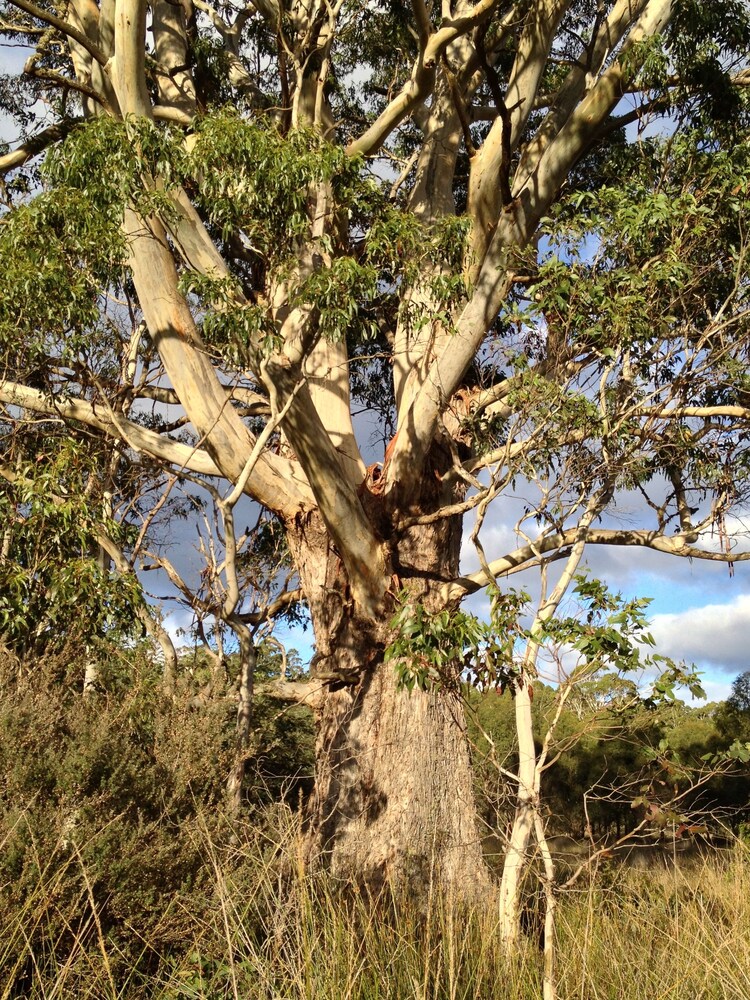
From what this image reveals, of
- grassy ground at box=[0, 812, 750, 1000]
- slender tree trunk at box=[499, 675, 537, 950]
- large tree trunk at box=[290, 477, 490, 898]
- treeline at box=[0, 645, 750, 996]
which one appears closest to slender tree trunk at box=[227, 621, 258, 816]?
treeline at box=[0, 645, 750, 996]

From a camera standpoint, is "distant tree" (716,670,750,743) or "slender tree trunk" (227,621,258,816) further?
"distant tree" (716,670,750,743)

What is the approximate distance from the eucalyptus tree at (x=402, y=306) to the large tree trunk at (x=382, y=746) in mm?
22

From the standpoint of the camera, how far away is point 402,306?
769 centimetres

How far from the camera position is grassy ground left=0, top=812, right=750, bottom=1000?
373cm

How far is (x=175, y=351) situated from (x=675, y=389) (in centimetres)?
353

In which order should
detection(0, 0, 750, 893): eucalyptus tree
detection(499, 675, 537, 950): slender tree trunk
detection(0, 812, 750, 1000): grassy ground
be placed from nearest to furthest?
1. detection(0, 812, 750, 1000): grassy ground
2. detection(499, 675, 537, 950): slender tree trunk
3. detection(0, 0, 750, 893): eucalyptus tree

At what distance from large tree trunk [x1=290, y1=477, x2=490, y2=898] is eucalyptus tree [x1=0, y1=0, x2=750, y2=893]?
2 cm

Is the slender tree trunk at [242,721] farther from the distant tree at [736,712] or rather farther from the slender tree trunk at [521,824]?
the distant tree at [736,712]

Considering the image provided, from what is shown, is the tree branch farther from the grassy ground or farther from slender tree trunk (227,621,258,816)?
the grassy ground

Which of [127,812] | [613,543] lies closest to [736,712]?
[613,543]

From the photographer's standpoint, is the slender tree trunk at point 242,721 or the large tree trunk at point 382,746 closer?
the slender tree trunk at point 242,721

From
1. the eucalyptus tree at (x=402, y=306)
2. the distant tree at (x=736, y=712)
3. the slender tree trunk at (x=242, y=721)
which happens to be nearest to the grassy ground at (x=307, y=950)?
the slender tree trunk at (x=242, y=721)

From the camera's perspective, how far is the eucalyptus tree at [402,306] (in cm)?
684

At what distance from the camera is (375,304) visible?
325 inches
